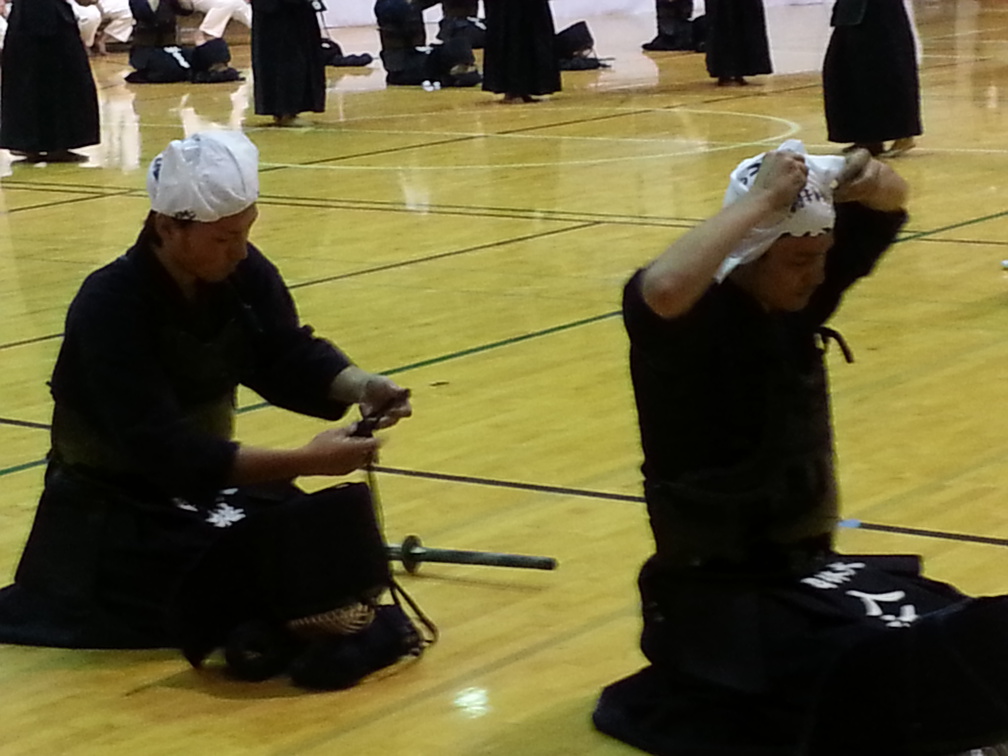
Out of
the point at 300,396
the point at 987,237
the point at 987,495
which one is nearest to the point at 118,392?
the point at 300,396

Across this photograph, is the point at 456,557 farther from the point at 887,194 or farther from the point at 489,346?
the point at 489,346

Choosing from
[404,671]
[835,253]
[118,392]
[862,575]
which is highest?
[835,253]

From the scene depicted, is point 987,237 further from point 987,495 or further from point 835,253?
point 835,253

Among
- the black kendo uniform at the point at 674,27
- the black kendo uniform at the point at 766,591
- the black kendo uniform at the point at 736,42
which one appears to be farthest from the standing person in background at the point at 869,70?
Answer: the black kendo uniform at the point at 674,27

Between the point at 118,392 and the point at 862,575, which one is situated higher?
the point at 118,392

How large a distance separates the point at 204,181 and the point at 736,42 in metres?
11.4

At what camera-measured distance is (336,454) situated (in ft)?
11.0

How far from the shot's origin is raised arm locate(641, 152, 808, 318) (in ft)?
8.88

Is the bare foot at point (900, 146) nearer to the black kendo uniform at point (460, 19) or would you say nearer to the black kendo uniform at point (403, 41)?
the black kendo uniform at point (403, 41)

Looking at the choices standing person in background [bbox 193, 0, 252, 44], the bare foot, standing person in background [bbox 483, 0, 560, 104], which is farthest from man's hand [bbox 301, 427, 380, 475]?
standing person in background [bbox 193, 0, 252, 44]

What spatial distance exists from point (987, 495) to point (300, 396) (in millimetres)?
1605

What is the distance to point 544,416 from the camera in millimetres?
5254

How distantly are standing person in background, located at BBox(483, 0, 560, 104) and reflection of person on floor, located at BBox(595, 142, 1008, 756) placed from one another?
11041mm

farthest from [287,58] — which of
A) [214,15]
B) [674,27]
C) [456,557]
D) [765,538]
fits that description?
[765,538]
